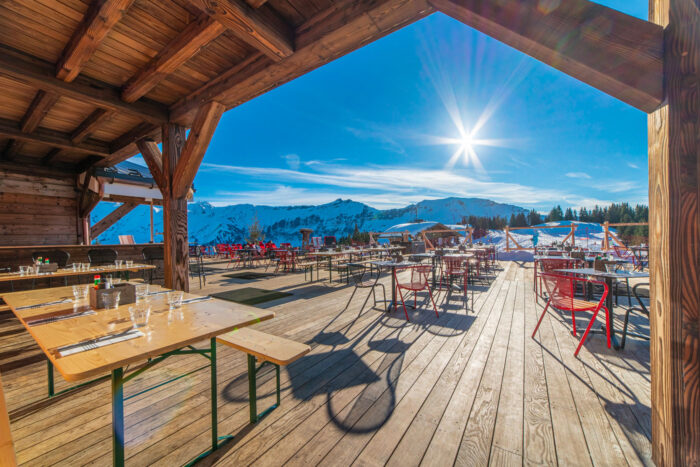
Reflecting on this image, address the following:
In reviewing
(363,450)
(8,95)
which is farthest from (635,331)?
(8,95)

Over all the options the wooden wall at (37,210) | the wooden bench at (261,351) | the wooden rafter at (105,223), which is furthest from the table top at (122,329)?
the wooden rafter at (105,223)

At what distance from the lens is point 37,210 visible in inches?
261

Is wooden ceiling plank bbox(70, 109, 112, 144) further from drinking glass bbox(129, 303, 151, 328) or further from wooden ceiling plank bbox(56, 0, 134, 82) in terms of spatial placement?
drinking glass bbox(129, 303, 151, 328)

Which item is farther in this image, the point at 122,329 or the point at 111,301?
the point at 111,301

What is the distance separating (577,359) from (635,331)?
1445 millimetres

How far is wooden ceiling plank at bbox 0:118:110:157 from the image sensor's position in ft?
13.8

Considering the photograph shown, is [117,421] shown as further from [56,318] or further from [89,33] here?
[89,33]

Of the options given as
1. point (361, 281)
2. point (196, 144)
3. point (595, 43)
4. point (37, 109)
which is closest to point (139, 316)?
point (196, 144)

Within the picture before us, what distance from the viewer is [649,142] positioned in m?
1.39

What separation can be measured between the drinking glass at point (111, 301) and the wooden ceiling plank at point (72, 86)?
2.73m

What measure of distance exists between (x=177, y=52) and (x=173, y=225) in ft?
7.22

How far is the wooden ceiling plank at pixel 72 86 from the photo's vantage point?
265 centimetres

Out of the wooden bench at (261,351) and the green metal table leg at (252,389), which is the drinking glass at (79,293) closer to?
the wooden bench at (261,351)

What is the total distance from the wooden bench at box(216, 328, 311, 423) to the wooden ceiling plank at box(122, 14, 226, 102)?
254 centimetres
